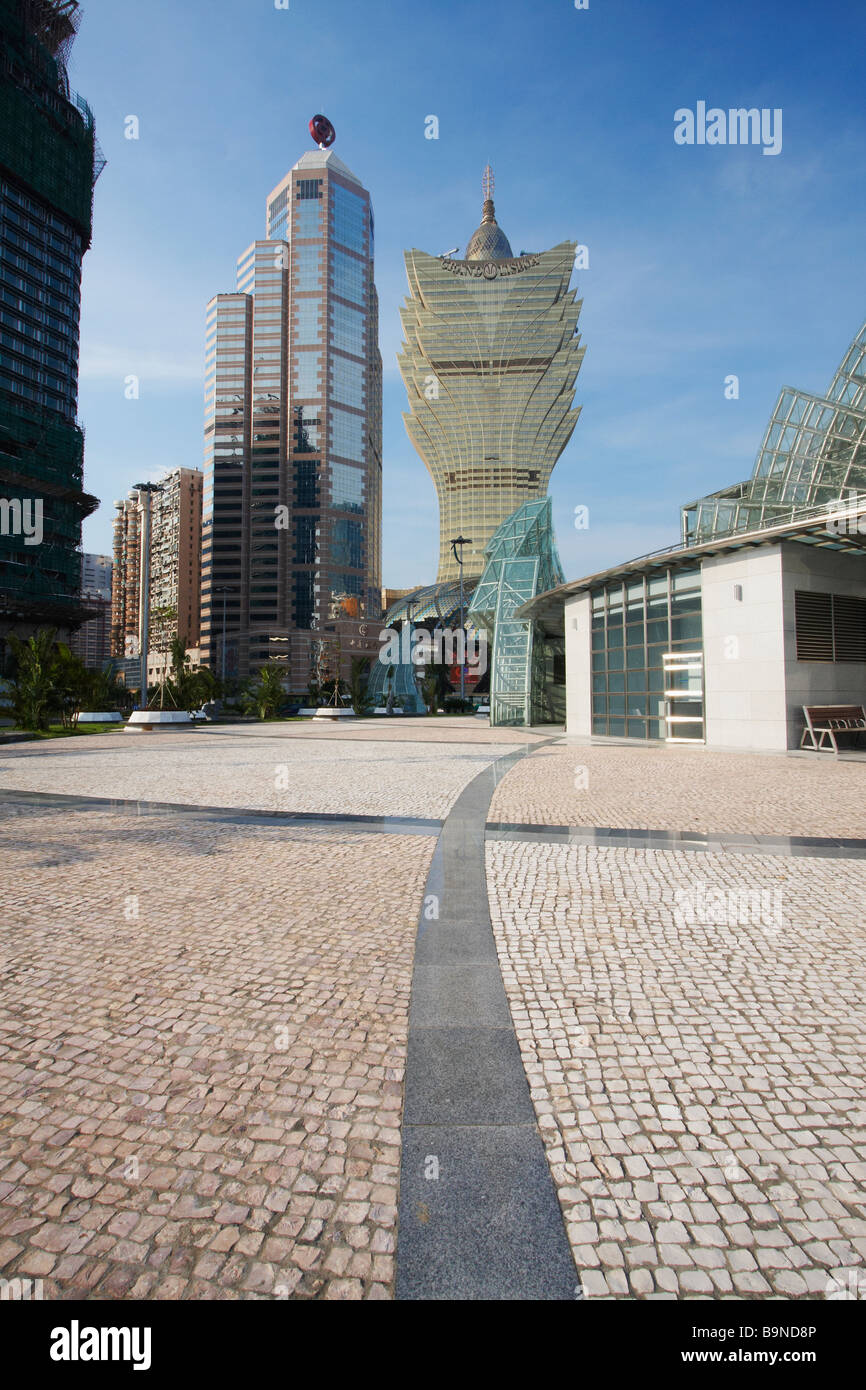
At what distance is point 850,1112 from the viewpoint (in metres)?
2.86

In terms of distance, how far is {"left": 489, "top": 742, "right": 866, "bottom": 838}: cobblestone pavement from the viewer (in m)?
9.06

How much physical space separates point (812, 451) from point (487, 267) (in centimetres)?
14221

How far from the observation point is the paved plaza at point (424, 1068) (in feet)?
6.96

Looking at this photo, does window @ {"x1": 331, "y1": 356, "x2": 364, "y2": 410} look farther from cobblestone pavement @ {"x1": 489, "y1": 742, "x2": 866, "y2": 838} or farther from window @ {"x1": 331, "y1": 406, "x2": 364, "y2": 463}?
cobblestone pavement @ {"x1": 489, "y1": 742, "x2": 866, "y2": 838}

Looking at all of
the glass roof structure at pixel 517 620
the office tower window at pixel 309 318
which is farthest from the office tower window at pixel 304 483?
the glass roof structure at pixel 517 620

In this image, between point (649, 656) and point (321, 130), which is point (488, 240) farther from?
point (649, 656)

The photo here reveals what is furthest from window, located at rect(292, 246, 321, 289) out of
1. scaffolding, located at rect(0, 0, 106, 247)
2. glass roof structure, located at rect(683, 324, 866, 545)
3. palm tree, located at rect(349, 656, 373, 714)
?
glass roof structure, located at rect(683, 324, 866, 545)

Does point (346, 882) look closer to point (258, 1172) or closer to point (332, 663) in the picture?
point (258, 1172)

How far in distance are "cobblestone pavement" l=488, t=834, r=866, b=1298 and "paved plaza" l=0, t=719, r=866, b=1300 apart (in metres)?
0.01

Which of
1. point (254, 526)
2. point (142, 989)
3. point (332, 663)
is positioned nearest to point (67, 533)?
point (332, 663)

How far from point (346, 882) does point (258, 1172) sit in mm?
3876

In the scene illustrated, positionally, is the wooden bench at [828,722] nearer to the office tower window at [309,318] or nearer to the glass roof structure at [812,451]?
the glass roof structure at [812,451]

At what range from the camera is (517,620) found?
3934 cm

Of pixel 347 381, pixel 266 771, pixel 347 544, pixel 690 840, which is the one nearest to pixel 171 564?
pixel 347 544
